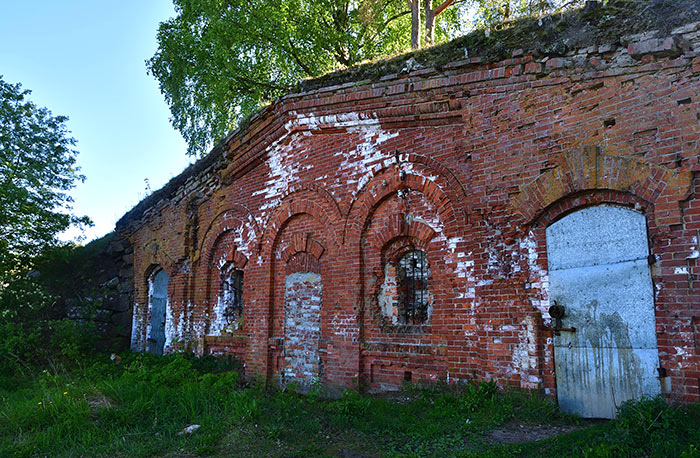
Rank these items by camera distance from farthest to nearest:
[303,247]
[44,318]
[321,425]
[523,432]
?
[44,318]
[303,247]
[321,425]
[523,432]

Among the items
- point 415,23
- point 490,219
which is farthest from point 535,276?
point 415,23

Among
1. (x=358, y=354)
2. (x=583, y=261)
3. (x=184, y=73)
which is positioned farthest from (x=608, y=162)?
(x=184, y=73)

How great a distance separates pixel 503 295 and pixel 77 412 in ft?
20.0

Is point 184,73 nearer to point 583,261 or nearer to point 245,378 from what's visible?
point 245,378

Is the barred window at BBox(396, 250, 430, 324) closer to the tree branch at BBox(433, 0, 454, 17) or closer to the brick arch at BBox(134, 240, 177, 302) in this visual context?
the brick arch at BBox(134, 240, 177, 302)

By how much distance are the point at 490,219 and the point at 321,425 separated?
3638 mm

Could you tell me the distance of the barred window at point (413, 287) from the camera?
8156mm

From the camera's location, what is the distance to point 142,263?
50.3 feet

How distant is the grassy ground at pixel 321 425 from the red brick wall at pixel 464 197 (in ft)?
1.91

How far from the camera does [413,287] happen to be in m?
8.34

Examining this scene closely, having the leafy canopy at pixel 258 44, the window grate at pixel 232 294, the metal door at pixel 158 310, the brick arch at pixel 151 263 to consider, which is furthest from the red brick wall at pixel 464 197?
the leafy canopy at pixel 258 44

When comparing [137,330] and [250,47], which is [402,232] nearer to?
[137,330]

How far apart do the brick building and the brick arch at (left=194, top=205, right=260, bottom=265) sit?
0.12 meters

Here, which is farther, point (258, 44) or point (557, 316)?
point (258, 44)
